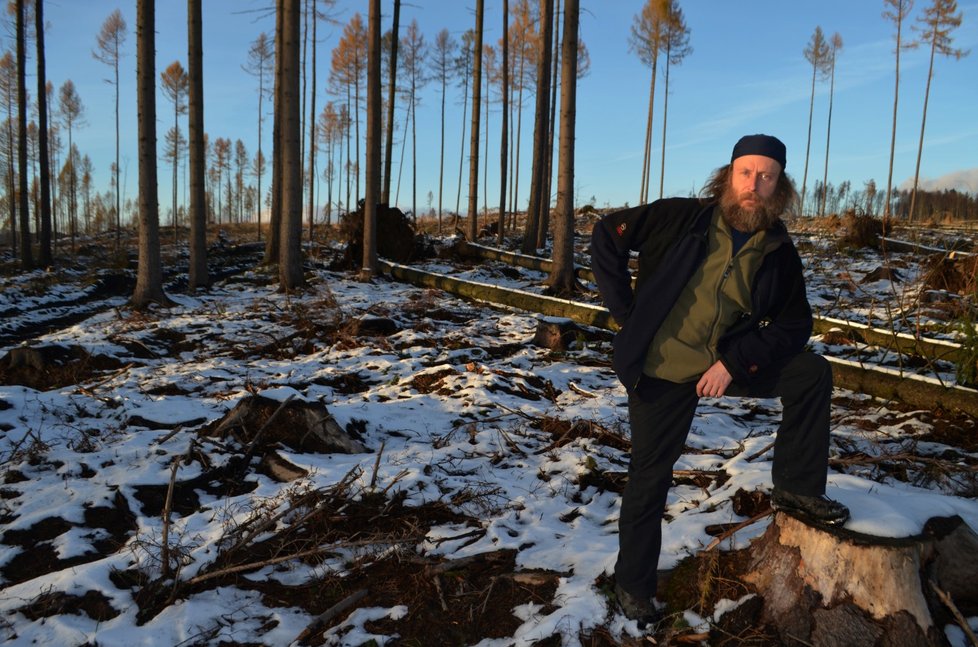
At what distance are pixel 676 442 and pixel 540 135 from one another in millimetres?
16378

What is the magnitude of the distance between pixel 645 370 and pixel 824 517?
3.06 feet

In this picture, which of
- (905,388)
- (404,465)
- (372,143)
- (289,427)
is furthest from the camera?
(372,143)

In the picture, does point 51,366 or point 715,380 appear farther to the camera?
point 51,366

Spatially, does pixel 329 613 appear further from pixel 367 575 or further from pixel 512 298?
pixel 512 298

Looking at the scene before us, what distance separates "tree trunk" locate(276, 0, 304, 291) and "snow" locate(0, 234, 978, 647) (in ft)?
13.2

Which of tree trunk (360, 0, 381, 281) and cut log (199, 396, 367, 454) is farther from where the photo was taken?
tree trunk (360, 0, 381, 281)

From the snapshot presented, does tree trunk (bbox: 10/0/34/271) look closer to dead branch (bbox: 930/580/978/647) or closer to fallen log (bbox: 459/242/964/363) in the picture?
fallen log (bbox: 459/242/964/363)

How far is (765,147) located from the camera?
2338mm

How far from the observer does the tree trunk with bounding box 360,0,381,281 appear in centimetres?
1306

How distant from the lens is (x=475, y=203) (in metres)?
20.1

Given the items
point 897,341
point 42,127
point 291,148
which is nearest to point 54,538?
point 897,341

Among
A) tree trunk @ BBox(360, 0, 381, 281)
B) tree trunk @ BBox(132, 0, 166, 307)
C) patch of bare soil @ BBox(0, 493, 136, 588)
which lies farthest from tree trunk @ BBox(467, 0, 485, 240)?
patch of bare soil @ BBox(0, 493, 136, 588)

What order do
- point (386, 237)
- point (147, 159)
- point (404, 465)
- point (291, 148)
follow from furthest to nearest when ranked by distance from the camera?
1. point (386, 237)
2. point (291, 148)
3. point (147, 159)
4. point (404, 465)

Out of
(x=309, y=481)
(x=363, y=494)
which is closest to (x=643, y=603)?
(x=363, y=494)
